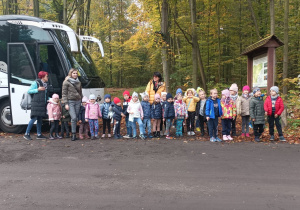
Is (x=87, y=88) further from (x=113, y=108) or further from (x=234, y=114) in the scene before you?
(x=234, y=114)

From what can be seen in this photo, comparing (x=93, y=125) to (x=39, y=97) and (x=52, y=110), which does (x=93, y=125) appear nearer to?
(x=52, y=110)

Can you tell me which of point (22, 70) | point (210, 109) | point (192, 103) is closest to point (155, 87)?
point (192, 103)

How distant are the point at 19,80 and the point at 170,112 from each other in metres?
5.24

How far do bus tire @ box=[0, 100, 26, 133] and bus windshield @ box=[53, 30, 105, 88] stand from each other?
276 centimetres

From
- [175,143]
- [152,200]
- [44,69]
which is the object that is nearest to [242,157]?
[175,143]

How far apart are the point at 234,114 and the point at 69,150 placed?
→ 522 centimetres

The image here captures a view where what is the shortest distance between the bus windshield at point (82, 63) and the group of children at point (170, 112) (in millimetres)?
984

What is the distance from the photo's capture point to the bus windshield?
8.43 meters

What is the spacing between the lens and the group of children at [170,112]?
7684 millimetres

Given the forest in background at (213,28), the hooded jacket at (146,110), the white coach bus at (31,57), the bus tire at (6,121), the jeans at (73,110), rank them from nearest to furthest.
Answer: the jeans at (73,110) < the hooded jacket at (146,110) < the white coach bus at (31,57) < the bus tire at (6,121) < the forest in background at (213,28)

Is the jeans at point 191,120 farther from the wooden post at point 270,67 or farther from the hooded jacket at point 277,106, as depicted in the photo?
the wooden post at point 270,67

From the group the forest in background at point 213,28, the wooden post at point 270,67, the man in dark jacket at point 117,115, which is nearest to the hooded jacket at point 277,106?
the wooden post at point 270,67

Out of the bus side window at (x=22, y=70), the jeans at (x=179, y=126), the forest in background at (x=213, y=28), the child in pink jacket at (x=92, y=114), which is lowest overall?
the jeans at (x=179, y=126)

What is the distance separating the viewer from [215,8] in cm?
1681
